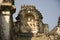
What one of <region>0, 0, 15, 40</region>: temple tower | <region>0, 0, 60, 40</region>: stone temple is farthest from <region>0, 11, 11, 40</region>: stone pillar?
<region>0, 0, 60, 40</region>: stone temple

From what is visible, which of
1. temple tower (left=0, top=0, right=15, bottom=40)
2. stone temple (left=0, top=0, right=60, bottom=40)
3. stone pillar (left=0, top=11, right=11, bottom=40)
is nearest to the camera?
stone pillar (left=0, top=11, right=11, bottom=40)

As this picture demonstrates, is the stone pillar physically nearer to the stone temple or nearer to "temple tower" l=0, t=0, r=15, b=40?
"temple tower" l=0, t=0, r=15, b=40

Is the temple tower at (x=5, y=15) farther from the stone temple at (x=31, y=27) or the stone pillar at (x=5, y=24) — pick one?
the stone temple at (x=31, y=27)

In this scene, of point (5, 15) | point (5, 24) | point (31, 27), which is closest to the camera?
point (5, 24)

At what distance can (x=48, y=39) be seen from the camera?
20.2 metres

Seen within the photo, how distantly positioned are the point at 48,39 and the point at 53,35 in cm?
55

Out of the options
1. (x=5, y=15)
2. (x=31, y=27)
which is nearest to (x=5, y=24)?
(x=5, y=15)

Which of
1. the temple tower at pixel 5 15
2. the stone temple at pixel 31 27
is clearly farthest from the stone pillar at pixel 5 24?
the stone temple at pixel 31 27

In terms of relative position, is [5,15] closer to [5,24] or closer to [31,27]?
[5,24]

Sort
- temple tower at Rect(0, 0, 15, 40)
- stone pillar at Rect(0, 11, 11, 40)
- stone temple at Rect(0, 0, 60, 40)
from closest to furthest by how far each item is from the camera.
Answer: stone pillar at Rect(0, 11, 11, 40) → temple tower at Rect(0, 0, 15, 40) → stone temple at Rect(0, 0, 60, 40)

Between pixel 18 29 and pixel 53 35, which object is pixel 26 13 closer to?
pixel 18 29

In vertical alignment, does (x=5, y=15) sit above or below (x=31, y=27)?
above

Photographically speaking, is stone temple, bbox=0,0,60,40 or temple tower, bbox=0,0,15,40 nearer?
temple tower, bbox=0,0,15,40

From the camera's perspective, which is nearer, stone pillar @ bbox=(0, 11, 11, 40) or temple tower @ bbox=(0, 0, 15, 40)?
stone pillar @ bbox=(0, 11, 11, 40)
